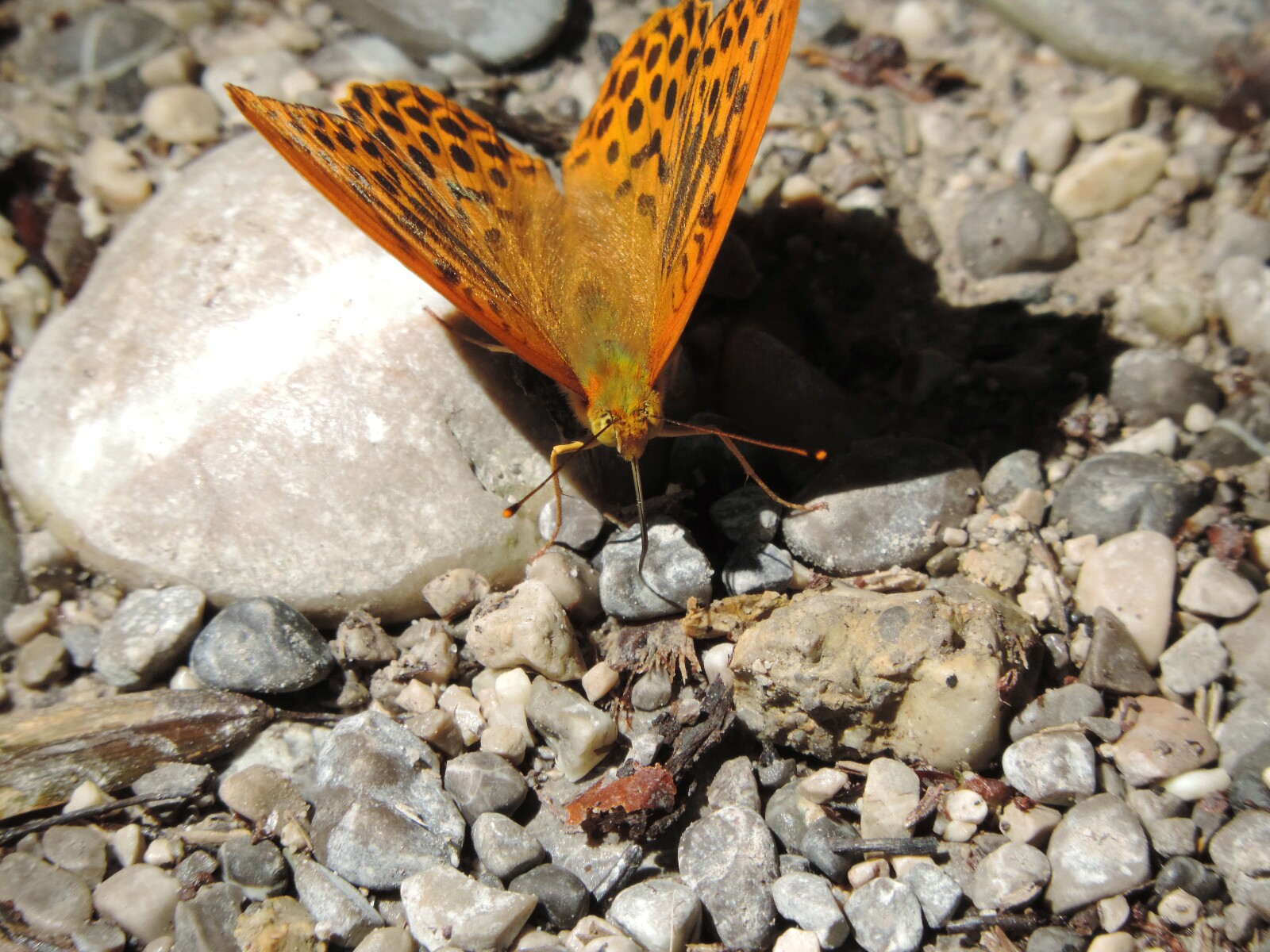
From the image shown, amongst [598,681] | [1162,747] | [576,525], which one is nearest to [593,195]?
[576,525]

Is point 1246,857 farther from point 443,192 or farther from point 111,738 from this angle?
point 111,738

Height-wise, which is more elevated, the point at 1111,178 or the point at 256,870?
the point at 1111,178

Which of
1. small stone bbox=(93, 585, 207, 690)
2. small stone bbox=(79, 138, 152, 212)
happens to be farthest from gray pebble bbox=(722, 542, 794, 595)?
small stone bbox=(79, 138, 152, 212)

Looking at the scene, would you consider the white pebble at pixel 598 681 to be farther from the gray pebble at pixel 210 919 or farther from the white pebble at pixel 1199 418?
the white pebble at pixel 1199 418

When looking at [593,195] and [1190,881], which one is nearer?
[1190,881]

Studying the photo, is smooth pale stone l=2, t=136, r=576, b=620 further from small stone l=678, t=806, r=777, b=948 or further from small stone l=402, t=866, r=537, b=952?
small stone l=678, t=806, r=777, b=948
